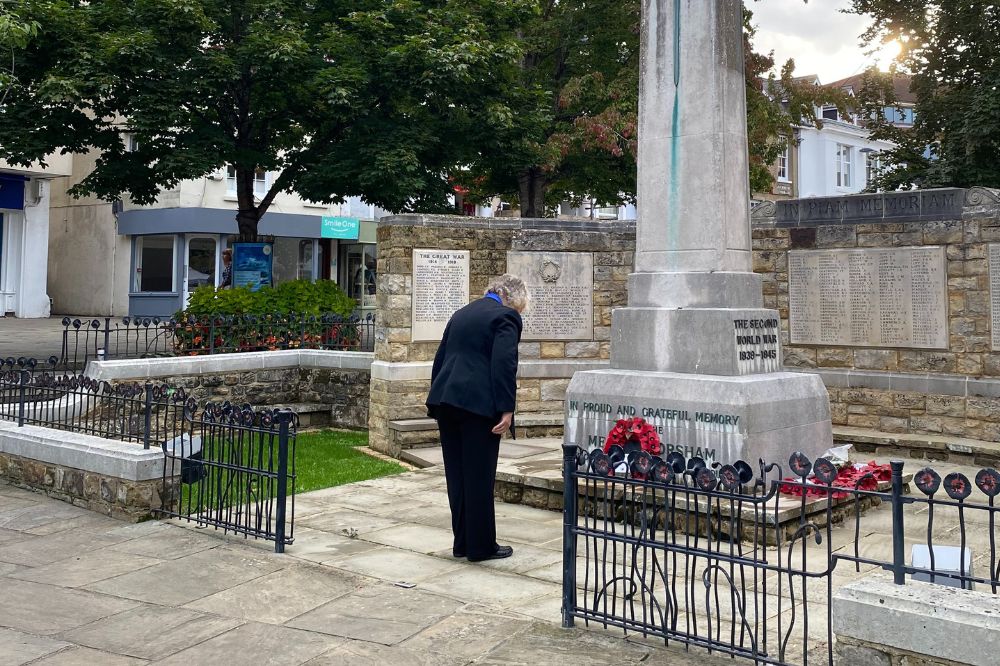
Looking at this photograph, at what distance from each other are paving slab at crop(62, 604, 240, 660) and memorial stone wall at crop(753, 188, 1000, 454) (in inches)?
320

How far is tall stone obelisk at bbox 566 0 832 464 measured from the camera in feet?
25.2

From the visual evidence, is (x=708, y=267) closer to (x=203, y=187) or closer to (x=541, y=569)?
(x=541, y=569)

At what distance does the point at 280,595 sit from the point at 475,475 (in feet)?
5.17

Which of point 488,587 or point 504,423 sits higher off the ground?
point 504,423

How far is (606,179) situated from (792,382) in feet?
51.6

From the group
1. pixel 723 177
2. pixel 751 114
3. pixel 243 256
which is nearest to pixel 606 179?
pixel 751 114

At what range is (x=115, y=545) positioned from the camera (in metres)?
6.92

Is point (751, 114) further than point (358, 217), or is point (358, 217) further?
point (358, 217)

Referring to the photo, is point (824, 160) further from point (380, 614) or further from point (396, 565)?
point (380, 614)

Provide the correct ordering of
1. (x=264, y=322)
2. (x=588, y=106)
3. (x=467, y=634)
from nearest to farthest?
(x=467, y=634) < (x=264, y=322) < (x=588, y=106)

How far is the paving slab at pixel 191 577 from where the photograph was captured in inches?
225

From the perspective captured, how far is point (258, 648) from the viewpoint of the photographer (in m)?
4.79

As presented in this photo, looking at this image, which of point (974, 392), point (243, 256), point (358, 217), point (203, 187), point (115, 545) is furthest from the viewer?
point (358, 217)

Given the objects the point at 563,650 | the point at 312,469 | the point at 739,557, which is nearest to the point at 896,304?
the point at 312,469
